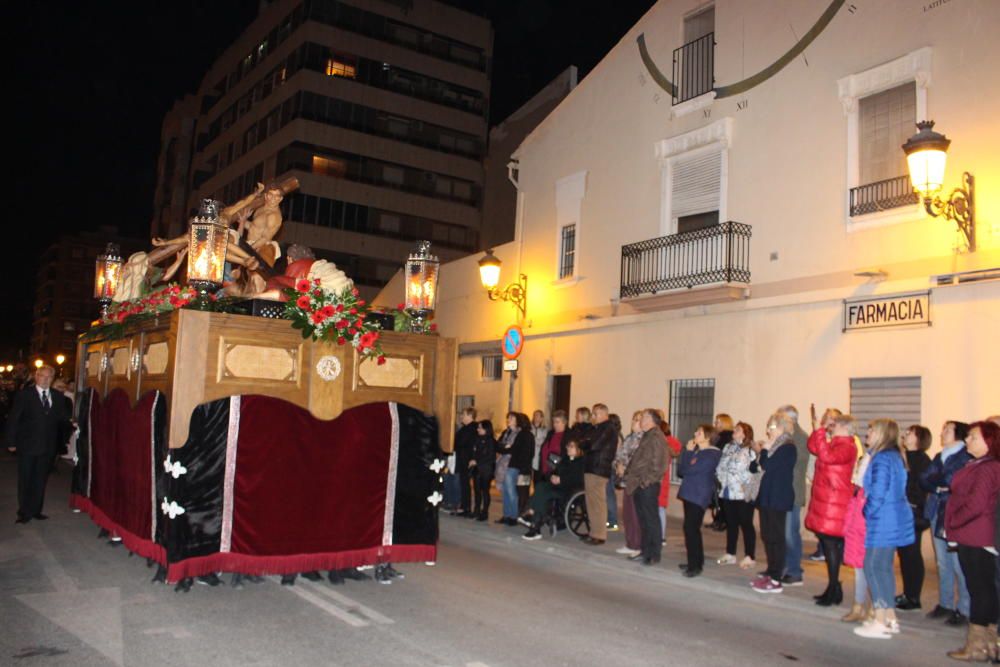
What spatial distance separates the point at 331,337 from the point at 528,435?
6.34 meters

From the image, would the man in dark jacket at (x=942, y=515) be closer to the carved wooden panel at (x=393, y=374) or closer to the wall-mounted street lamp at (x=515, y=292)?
the carved wooden panel at (x=393, y=374)

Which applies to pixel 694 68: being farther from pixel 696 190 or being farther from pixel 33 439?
pixel 33 439

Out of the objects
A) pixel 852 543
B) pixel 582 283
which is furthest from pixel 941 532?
pixel 582 283

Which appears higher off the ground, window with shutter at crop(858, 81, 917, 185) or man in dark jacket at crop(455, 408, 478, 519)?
window with shutter at crop(858, 81, 917, 185)

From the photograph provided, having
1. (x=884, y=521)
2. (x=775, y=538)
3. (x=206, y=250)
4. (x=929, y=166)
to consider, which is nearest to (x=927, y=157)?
(x=929, y=166)

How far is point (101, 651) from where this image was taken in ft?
17.3

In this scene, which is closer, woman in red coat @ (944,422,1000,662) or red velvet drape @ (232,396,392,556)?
woman in red coat @ (944,422,1000,662)

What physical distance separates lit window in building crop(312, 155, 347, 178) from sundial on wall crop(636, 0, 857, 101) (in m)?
26.3

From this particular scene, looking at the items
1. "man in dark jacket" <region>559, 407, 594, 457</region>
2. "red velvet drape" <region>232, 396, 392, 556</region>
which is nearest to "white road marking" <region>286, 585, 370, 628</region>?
"red velvet drape" <region>232, 396, 392, 556</region>

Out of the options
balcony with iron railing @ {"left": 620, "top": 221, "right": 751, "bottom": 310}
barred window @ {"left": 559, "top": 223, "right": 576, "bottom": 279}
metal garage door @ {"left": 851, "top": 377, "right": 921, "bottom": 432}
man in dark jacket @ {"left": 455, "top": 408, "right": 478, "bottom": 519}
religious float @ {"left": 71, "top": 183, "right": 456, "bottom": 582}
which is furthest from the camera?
barred window @ {"left": 559, "top": 223, "right": 576, "bottom": 279}

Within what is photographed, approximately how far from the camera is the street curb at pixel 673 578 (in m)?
7.65

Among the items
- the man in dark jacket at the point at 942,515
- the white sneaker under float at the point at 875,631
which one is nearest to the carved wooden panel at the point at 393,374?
the white sneaker under float at the point at 875,631

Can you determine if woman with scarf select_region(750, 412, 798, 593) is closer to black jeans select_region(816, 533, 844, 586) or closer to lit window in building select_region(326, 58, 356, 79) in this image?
black jeans select_region(816, 533, 844, 586)

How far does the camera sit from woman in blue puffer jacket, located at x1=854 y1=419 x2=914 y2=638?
6.88 metres
